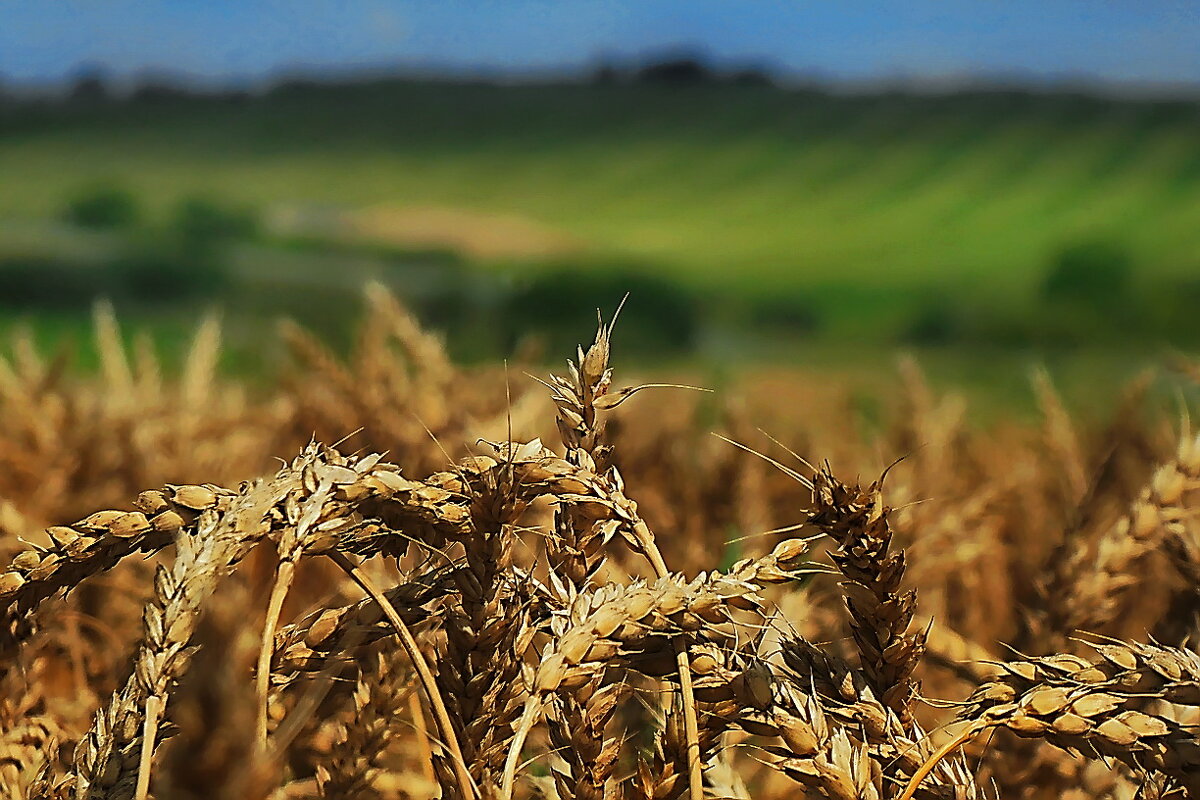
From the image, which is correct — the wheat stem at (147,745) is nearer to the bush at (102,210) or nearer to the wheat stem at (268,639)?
the wheat stem at (268,639)

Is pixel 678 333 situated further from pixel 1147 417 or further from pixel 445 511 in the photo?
pixel 445 511

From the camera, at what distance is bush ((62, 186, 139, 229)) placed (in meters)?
9.49

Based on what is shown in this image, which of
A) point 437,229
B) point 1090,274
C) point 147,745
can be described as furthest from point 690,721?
point 437,229

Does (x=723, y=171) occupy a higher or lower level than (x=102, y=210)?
higher

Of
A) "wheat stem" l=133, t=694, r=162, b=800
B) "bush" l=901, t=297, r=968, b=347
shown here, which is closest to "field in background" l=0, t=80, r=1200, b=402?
"bush" l=901, t=297, r=968, b=347

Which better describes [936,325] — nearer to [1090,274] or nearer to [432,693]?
[1090,274]

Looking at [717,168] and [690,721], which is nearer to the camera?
[690,721]

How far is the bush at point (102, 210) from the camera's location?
949cm

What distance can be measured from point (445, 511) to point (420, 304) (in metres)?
8.86

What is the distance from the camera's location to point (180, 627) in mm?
377

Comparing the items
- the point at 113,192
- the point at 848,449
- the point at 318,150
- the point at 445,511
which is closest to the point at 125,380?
the point at 848,449

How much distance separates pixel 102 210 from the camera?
31.8ft

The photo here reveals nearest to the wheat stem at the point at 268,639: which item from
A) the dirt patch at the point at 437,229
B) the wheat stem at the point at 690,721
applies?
the wheat stem at the point at 690,721

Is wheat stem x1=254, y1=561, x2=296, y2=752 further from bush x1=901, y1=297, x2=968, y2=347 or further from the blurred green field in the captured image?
the blurred green field
